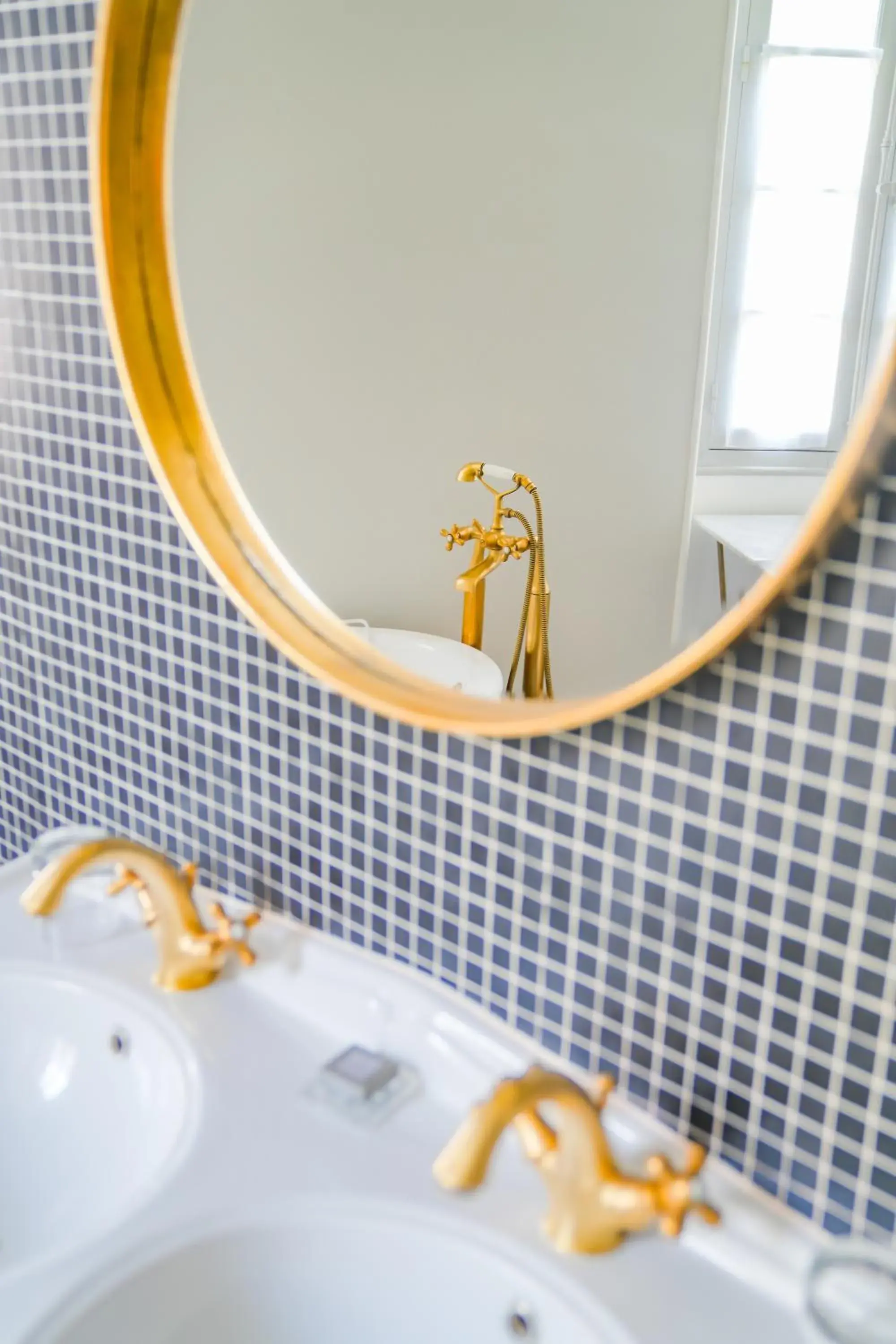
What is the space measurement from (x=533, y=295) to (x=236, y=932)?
67 centimetres

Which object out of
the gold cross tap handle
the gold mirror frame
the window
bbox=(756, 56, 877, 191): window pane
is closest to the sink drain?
the gold cross tap handle

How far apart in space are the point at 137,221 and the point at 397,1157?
82cm

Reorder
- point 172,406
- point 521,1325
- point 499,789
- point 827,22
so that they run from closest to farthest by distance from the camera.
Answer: point 827,22, point 521,1325, point 499,789, point 172,406

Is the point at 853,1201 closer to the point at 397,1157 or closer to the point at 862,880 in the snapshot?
the point at 862,880

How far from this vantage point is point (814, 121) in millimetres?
685

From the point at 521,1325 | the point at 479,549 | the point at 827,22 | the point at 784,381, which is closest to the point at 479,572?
the point at 479,549

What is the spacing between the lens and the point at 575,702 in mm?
886

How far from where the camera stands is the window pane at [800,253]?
69 centimetres

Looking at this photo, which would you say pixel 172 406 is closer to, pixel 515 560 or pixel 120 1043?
pixel 515 560

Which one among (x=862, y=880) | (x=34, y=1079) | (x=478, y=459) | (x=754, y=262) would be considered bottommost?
(x=34, y=1079)

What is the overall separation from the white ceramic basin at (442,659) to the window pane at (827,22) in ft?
1.52

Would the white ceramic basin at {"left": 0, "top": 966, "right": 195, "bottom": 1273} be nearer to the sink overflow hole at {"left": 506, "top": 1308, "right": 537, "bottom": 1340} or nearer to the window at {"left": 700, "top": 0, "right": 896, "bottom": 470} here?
the sink overflow hole at {"left": 506, "top": 1308, "right": 537, "bottom": 1340}

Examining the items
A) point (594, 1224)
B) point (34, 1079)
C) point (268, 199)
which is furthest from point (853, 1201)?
point (268, 199)

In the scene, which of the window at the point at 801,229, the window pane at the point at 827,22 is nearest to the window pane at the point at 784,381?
the window at the point at 801,229
